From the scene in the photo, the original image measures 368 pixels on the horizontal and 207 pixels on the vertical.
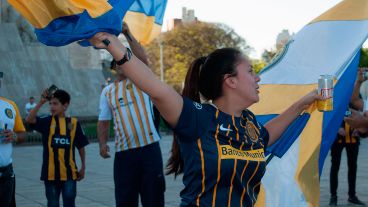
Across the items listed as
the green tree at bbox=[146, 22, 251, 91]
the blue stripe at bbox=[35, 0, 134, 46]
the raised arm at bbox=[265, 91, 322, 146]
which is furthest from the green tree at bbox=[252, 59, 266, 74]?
the green tree at bbox=[146, 22, 251, 91]

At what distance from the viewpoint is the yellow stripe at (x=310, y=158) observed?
487 centimetres

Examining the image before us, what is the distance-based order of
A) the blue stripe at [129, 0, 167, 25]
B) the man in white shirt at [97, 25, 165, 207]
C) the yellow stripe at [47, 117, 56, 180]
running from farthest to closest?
the yellow stripe at [47, 117, 56, 180] < the man in white shirt at [97, 25, 165, 207] < the blue stripe at [129, 0, 167, 25]

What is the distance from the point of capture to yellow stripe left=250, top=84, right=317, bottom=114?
5180 millimetres

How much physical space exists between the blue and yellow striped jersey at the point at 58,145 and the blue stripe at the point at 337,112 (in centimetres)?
348

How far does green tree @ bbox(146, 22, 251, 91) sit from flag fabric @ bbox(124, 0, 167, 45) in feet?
172

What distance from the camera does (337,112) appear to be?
4.98m

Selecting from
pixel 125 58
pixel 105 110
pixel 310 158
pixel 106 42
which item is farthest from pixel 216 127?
pixel 105 110

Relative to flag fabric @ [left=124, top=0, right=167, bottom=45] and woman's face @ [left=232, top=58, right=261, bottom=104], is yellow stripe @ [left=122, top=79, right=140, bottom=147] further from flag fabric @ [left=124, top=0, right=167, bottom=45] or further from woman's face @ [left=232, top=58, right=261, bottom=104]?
woman's face @ [left=232, top=58, right=261, bottom=104]

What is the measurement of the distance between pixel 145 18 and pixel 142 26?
0.18 m

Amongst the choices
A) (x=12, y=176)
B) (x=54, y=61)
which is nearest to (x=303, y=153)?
(x=12, y=176)

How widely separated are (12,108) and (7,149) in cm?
52

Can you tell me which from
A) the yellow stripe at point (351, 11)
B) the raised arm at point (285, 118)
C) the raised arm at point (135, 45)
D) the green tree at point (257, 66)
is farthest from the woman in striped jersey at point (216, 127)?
the yellow stripe at point (351, 11)

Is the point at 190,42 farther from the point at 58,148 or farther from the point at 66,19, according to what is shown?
the point at 66,19

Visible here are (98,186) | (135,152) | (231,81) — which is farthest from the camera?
(98,186)
